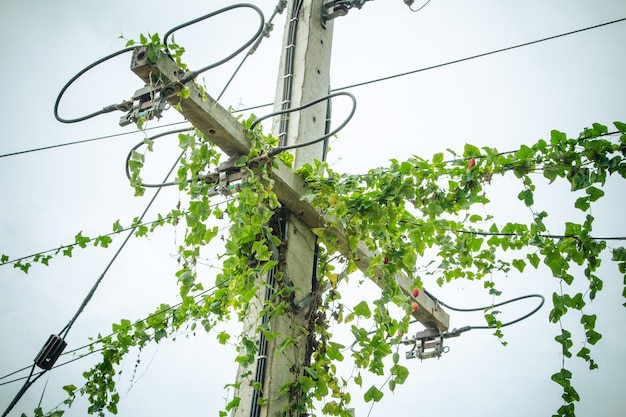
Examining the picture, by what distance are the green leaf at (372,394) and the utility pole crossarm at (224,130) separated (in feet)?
2.15

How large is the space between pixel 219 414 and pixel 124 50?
1445mm

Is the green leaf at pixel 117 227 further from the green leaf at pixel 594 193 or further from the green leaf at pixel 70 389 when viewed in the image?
the green leaf at pixel 594 193

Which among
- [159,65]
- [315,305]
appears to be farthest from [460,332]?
[159,65]

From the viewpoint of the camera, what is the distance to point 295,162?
2.97 metres

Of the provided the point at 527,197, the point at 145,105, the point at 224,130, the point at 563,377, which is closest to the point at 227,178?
the point at 224,130

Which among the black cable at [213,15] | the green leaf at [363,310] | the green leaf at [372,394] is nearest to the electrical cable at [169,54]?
the black cable at [213,15]

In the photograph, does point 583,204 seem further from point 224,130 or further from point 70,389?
point 70,389

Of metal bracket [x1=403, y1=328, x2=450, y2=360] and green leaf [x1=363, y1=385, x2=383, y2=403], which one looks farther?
metal bracket [x1=403, y1=328, x2=450, y2=360]

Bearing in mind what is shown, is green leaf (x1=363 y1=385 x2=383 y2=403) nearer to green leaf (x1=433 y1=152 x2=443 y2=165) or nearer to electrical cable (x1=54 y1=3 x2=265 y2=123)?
green leaf (x1=433 y1=152 x2=443 y2=165)

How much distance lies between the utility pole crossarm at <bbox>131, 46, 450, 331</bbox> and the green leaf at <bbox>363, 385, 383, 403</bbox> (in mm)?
654

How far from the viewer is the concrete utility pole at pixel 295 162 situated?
7.97 ft

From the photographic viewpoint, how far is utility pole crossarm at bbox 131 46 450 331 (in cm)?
242

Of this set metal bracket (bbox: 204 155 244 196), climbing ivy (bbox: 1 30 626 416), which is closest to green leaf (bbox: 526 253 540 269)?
climbing ivy (bbox: 1 30 626 416)

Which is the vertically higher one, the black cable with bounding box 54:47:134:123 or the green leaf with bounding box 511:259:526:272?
the black cable with bounding box 54:47:134:123
